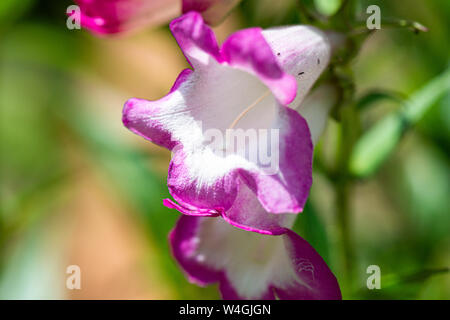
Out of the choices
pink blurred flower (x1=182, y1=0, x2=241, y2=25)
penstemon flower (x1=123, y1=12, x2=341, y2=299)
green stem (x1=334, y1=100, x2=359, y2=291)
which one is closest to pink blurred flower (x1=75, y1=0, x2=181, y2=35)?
pink blurred flower (x1=182, y1=0, x2=241, y2=25)

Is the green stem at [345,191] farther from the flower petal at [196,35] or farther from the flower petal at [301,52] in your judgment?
the flower petal at [196,35]

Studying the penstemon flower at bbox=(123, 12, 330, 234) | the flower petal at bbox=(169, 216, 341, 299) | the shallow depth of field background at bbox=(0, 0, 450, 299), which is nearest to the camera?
the penstemon flower at bbox=(123, 12, 330, 234)

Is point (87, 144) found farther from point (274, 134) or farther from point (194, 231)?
point (274, 134)

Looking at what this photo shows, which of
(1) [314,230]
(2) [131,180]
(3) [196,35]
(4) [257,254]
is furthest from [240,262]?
(2) [131,180]

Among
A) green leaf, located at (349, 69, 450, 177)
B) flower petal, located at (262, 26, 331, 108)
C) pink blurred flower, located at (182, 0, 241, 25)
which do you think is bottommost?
green leaf, located at (349, 69, 450, 177)

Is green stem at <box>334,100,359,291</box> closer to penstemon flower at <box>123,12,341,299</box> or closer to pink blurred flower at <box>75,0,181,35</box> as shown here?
penstemon flower at <box>123,12,341,299</box>

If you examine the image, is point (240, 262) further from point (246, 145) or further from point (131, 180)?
point (131, 180)

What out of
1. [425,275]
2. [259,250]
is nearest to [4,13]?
[259,250]
